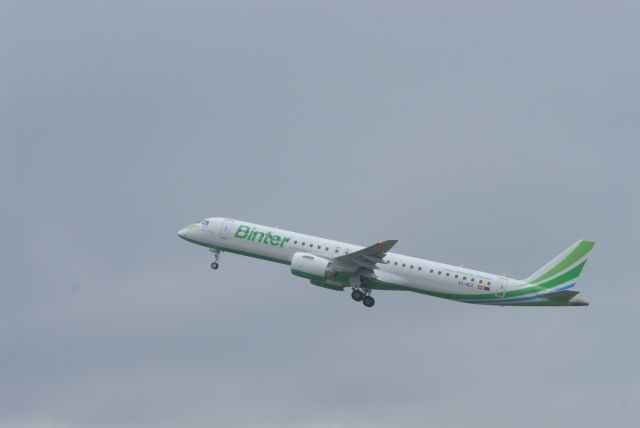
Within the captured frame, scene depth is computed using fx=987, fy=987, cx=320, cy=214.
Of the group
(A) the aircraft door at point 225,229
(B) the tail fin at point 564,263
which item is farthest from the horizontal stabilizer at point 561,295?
(A) the aircraft door at point 225,229

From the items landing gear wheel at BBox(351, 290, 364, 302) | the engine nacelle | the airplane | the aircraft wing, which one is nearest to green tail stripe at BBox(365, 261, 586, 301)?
the airplane

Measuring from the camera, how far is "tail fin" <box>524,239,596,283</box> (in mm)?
67875

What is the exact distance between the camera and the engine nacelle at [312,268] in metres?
66.7

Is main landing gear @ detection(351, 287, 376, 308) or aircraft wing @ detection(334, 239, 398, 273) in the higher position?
aircraft wing @ detection(334, 239, 398, 273)

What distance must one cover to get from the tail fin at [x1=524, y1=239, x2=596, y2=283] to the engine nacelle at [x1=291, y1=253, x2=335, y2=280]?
13.8 meters

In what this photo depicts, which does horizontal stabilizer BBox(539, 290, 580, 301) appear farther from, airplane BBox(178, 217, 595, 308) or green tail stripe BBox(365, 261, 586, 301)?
green tail stripe BBox(365, 261, 586, 301)

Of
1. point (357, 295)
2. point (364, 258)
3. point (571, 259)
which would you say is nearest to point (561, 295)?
point (571, 259)

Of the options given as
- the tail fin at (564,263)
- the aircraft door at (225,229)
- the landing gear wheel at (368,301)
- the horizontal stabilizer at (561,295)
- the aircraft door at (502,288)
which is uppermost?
the aircraft door at (225,229)

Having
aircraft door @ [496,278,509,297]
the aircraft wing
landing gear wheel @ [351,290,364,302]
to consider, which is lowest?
landing gear wheel @ [351,290,364,302]

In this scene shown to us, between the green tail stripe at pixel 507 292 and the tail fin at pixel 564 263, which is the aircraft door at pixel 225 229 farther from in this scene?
the tail fin at pixel 564 263

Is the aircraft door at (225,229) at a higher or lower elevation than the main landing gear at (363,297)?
higher

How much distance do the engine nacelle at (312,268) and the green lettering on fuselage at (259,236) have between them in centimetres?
285

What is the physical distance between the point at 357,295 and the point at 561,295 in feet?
45.1

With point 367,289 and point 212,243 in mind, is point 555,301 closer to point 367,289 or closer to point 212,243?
point 367,289
